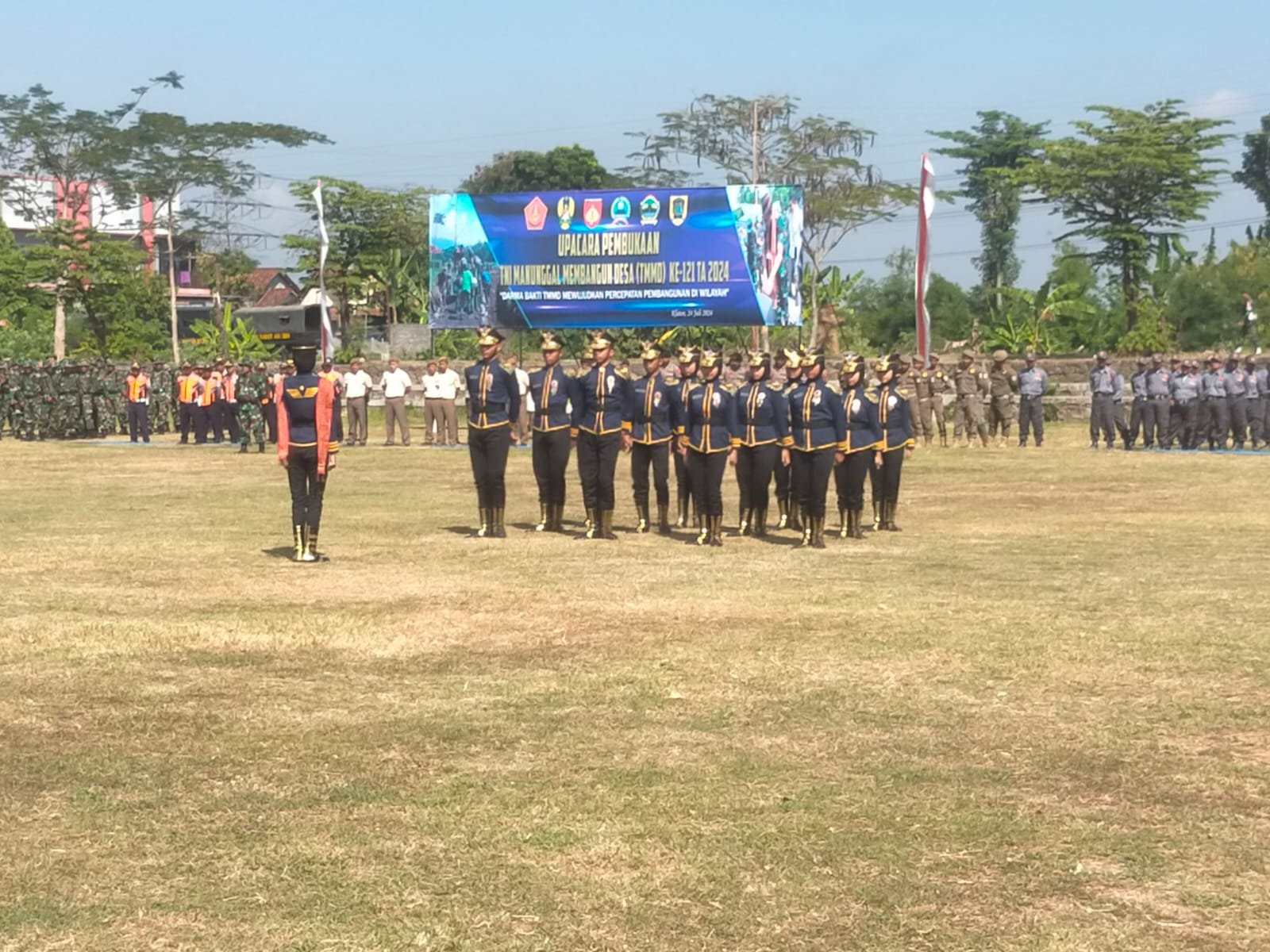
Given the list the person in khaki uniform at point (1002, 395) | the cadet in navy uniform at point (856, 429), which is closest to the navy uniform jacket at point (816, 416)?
the cadet in navy uniform at point (856, 429)

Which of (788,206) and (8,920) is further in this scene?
(788,206)

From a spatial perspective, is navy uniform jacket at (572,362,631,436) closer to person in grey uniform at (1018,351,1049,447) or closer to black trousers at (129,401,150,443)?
person in grey uniform at (1018,351,1049,447)

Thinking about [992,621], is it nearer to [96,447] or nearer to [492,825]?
[492,825]

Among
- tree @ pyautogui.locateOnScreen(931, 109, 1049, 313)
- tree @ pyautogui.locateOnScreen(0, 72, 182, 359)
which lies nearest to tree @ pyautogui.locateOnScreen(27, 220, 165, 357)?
tree @ pyautogui.locateOnScreen(0, 72, 182, 359)

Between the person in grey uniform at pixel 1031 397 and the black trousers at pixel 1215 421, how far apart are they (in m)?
2.90

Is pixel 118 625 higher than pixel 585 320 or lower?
lower

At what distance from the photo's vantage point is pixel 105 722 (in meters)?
7.76

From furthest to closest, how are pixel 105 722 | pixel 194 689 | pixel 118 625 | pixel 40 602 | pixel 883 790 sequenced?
pixel 40 602, pixel 118 625, pixel 194 689, pixel 105 722, pixel 883 790

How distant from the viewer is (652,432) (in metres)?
16.2

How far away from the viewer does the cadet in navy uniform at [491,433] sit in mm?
15570

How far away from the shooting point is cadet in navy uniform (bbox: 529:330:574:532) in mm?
15867

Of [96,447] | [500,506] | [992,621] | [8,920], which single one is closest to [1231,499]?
[500,506]

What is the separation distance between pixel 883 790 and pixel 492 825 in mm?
1565

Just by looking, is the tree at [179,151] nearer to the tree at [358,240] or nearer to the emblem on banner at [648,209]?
the tree at [358,240]
